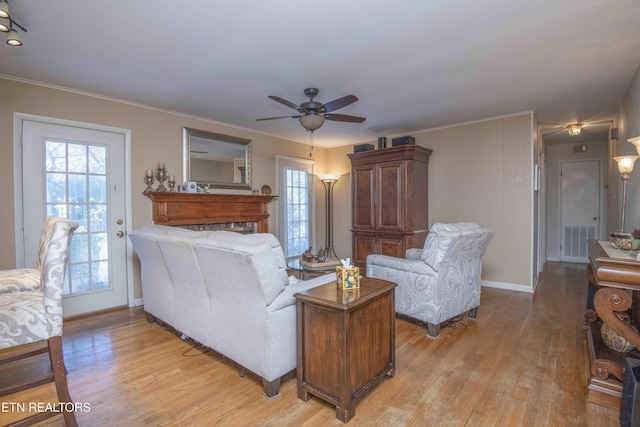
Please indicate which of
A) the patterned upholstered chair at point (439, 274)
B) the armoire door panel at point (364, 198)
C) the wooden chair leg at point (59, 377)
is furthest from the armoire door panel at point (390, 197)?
the wooden chair leg at point (59, 377)

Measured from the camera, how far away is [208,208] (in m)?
4.28

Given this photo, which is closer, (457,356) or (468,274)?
(457,356)

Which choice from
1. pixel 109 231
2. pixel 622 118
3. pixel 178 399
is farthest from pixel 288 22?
pixel 622 118

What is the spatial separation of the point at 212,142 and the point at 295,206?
1.95m

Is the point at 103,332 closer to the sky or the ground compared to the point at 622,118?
closer to the ground

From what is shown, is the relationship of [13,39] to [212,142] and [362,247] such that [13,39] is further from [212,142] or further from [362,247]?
[362,247]

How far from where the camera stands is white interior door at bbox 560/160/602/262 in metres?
6.00

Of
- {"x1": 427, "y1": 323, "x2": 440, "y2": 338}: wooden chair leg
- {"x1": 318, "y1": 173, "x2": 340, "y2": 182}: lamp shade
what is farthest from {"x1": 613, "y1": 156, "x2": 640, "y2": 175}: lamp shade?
{"x1": 318, "y1": 173, "x2": 340, "y2": 182}: lamp shade

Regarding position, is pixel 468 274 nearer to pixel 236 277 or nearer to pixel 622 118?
pixel 236 277

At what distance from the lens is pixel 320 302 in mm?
1746

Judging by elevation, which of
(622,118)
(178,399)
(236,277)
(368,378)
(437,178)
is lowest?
(178,399)

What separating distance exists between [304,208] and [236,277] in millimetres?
4185

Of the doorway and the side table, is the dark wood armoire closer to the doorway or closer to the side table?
A: the side table

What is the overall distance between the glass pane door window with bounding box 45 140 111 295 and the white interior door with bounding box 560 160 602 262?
7.78m
